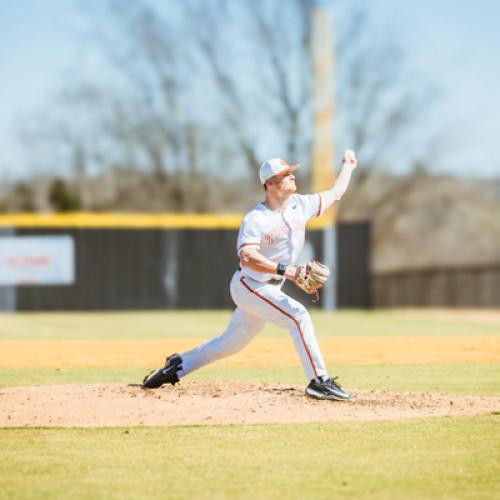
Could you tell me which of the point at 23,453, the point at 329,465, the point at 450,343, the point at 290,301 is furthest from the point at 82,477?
the point at 450,343

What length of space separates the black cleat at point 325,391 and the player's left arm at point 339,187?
133 cm

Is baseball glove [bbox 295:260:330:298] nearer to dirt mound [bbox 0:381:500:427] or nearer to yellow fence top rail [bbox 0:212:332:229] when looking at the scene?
dirt mound [bbox 0:381:500:427]

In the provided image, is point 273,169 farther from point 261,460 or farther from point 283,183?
point 261,460

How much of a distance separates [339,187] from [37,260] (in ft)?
58.4

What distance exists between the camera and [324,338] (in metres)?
14.8

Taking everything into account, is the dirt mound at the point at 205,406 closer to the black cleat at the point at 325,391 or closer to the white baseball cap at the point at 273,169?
the black cleat at the point at 325,391

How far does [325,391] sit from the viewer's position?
7.03 meters

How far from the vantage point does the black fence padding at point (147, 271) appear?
24.6 m

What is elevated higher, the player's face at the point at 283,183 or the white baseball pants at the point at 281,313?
the player's face at the point at 283,183

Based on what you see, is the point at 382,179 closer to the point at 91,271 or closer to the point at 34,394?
the point at 91,271

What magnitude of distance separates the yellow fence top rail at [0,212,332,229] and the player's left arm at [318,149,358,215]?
1710cm

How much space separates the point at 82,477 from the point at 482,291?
23.4 meters

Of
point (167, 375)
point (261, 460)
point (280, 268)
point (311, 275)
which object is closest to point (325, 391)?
point (311, 275)

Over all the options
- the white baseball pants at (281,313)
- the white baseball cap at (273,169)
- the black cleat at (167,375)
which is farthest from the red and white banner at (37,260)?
the white baseball cap at (273,169)
